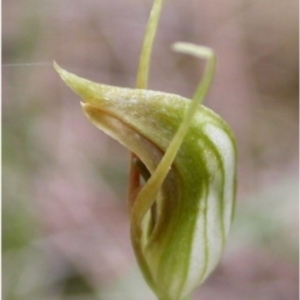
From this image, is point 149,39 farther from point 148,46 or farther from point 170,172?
point 170,172

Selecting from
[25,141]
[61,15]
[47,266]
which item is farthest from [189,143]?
[61,15]

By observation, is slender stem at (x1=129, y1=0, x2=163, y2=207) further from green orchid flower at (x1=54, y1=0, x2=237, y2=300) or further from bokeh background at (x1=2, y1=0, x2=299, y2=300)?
bokeh background at (x1=2, y1=0, x2=299, y2=300)

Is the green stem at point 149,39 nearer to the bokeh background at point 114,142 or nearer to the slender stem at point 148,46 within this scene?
the slender stem at point 148,46

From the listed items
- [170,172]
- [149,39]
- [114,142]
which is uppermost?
[149,39]

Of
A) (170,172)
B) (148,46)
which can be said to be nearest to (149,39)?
(148,46)

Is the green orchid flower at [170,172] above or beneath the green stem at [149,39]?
beneath

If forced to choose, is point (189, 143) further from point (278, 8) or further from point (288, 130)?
point (278, 8)

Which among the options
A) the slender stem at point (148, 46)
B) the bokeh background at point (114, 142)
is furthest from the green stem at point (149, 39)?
the bokeh background at point (114, 142)

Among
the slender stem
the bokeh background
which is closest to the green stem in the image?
the slender stem
